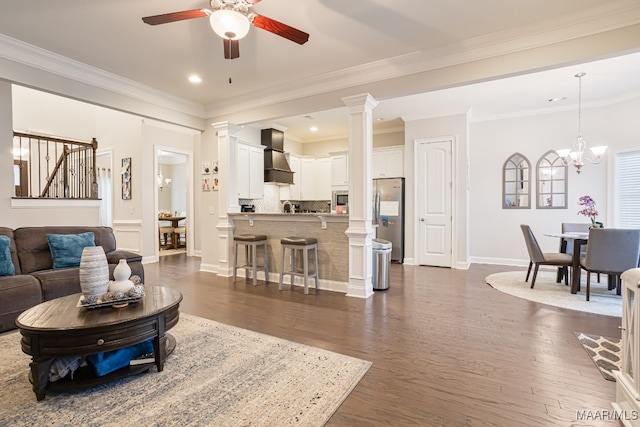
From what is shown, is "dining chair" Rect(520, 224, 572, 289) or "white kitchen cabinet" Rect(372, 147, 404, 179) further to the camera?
"white kitchen cabinet" Rect(372, 147, 404, 179)

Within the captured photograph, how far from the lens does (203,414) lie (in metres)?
1.70

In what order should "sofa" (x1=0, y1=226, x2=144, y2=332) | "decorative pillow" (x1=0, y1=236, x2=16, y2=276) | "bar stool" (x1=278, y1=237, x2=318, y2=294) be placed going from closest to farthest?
"sofa" (x1=0, y1=226, x2=144, y2=332), "decorative pillow" (x1=0, y1=236, x2=16, y2=276), "bar stool" (x1=278, y1=237, x2=318, y2=294)

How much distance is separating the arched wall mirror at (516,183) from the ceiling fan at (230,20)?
17.2 feet

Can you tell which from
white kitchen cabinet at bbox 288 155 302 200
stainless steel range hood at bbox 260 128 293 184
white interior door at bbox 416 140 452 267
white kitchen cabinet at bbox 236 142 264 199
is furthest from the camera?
white kitchen cabinet at bbox 288 155 302 200

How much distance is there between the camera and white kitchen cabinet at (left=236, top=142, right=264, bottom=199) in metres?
6.41

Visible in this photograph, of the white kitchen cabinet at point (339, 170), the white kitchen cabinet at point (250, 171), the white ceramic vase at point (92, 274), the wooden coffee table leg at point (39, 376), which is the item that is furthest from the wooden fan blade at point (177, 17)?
the white kitchen cabinet at point (339, 170)

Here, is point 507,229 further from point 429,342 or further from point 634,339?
point 634,339

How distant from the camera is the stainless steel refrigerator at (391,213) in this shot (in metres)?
6.41

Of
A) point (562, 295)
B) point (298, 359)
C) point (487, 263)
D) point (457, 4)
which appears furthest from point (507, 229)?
point (298, 359)

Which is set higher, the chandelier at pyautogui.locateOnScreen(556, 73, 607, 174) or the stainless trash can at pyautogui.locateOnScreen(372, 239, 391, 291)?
the chandelier at pyautogui.locateOnScreen(556, 73, 607, 174)

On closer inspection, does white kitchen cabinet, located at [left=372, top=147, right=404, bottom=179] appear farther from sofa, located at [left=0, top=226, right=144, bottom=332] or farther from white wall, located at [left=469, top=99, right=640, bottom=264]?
sofa, located at [left=0, top=226, right=144, bottom=332]

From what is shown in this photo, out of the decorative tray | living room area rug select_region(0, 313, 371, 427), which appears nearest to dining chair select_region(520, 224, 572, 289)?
living room area rug select_region(0, 313, 371, 427)

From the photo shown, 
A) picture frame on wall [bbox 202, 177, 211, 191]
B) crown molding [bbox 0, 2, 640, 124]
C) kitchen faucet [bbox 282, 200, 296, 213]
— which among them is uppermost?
crown molding [bbox 0, 2, 640, 124]

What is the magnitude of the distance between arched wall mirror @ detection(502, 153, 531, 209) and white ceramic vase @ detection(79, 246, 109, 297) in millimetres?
6569
